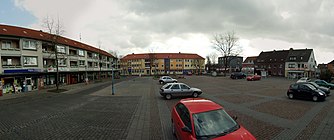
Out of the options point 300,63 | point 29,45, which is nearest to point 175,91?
point 29,45

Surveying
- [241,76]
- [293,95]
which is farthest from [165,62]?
[293,95]

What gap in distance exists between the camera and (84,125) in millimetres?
7012

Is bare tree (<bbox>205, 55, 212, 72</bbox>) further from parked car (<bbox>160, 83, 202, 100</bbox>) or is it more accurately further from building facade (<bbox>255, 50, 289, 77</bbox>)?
parked car (<bbox>160, 83, 202, 100</bbox>)

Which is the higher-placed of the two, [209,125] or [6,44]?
[6,44]

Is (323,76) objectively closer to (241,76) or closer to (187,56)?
(241,76)

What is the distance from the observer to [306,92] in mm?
11781

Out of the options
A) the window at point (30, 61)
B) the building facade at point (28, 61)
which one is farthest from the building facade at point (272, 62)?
the window at point (30, 61)

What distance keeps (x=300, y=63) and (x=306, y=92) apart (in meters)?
49.6

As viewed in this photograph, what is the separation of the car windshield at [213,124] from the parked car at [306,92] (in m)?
12.2

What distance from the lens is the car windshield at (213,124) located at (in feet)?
11.9

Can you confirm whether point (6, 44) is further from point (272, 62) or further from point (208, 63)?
point (208, 63)

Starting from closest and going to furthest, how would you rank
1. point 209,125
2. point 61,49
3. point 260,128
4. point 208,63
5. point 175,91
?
point 209,125, point 260,128, point 175,91, point 61,49, point 208,63

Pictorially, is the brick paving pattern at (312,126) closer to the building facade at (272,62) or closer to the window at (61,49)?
the window at (61,49)

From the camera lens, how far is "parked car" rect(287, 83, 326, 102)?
1130cm
